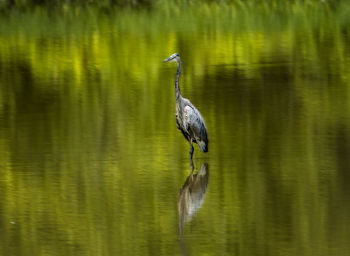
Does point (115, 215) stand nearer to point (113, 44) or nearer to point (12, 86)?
point (12, 86)

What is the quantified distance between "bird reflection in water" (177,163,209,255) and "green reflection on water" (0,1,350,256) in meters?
0.07

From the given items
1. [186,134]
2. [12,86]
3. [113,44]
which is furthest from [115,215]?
[113,44]

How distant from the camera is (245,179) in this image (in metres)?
9.64

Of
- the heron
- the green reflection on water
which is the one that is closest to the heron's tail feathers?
the heron

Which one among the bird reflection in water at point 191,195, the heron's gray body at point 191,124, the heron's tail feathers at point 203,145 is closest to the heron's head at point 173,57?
the heron's gray body at point 191,124

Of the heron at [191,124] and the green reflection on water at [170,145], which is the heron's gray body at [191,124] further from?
the green reflection on water at [170,145]

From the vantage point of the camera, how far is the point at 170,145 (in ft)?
37.7

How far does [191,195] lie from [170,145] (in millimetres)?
2238

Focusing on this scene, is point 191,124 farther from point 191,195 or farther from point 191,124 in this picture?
point 191,195

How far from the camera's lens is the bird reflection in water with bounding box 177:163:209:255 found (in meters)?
8.53

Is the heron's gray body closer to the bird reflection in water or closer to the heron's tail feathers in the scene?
the heron's tail feathers

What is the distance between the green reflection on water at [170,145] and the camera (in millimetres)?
8016

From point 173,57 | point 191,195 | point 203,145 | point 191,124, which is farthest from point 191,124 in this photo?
point 191,195

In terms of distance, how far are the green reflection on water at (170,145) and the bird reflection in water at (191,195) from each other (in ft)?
0.23
